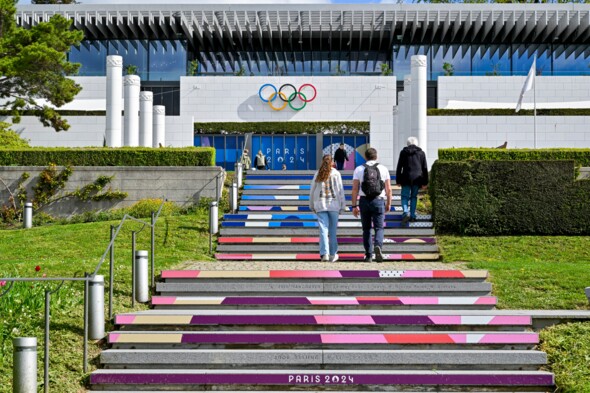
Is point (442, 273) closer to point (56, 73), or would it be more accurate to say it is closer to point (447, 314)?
point (447, 314)

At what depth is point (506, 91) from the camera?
1463 inches

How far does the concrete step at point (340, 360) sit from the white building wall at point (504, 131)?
26.1 meters

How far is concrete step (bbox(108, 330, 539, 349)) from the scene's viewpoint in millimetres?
8562

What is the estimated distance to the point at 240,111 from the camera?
119 feet

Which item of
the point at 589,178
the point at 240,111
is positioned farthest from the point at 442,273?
the point at 240,111

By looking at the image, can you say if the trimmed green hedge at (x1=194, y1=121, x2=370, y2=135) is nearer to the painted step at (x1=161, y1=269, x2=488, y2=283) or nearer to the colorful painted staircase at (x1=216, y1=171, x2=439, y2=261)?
the colorful painted staircase at (x1=216, y1=171, x2=439, y2=261)

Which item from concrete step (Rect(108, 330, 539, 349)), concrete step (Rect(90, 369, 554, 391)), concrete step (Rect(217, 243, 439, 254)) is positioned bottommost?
concrete step (Rect(90, 369, 554, 391))

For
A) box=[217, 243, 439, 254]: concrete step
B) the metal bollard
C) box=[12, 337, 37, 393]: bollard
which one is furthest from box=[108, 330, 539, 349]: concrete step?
the metal bollard

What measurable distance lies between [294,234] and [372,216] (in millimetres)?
3125

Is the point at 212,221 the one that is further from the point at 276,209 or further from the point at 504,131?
the point at 504,131

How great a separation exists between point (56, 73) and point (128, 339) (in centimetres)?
Answer: 2317

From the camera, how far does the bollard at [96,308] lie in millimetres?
8359

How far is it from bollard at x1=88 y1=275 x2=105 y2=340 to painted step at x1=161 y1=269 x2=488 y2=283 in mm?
2288

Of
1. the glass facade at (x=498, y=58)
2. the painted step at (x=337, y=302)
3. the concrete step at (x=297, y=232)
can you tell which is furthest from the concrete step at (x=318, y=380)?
the glass facade at (x=498, y=58)
